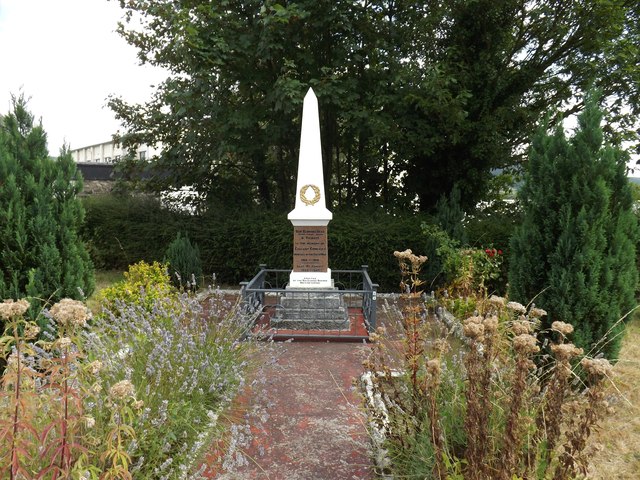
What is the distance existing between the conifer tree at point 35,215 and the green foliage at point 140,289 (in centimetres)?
86

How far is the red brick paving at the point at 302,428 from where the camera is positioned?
3.06 m

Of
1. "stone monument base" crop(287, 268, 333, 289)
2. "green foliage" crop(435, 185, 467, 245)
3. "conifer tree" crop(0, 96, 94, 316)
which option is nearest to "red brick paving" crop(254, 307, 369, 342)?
"stone monument base" crop(287, 268, 333, 289)

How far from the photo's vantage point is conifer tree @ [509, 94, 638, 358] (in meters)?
4.40

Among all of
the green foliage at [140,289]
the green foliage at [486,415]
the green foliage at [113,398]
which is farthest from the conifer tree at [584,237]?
the green foliage at [140,289]

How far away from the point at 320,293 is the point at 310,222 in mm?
1205

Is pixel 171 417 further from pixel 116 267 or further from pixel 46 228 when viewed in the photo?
pixel 116 267

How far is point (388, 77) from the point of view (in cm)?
1067

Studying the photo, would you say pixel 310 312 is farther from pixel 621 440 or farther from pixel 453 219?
pixel 453 219

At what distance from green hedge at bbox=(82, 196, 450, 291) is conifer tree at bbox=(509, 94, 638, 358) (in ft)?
15.0

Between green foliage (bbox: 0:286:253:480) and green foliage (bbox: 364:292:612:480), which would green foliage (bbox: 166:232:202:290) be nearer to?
green foliage (bbox: 0:286:253:480)

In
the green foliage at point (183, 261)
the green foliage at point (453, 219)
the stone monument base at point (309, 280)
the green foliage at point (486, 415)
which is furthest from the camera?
the green foliage at point (453, 219)

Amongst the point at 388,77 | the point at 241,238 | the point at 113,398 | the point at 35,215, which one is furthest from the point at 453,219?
the point at 113,398

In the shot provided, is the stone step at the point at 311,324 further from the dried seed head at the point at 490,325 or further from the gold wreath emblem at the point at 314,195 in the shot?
the dried seed head at the point at 490,325

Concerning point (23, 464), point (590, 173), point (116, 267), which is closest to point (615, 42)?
point (590, 173)
